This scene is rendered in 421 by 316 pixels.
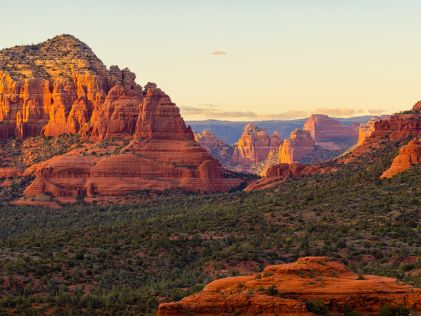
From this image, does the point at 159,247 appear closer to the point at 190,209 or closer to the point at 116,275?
the point at 116,275

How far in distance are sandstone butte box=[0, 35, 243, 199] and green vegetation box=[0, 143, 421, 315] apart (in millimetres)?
34517

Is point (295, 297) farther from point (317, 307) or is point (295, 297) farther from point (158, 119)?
point (158, 119)

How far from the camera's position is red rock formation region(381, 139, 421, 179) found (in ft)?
397

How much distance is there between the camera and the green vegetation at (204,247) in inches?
3081

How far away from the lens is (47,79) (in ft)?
625

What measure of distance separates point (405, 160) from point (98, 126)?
223ft

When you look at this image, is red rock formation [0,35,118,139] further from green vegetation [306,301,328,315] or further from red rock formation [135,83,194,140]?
green vegetation [306,301,328,315]

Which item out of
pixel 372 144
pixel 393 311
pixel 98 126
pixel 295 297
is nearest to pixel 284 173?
pixel 372 144

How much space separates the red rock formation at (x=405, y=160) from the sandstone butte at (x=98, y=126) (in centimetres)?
4800

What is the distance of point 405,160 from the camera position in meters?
122

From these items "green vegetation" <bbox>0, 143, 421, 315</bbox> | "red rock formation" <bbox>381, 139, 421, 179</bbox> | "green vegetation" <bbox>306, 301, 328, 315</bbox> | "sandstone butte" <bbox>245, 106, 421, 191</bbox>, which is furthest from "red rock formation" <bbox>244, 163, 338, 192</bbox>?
"green vegetation" <bbox>306, 301, 328, 315</bbox>

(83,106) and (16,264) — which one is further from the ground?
(83,106)

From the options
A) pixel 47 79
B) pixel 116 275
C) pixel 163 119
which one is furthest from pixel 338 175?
pixel 47 79

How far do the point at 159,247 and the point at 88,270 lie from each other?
32.6 ft
